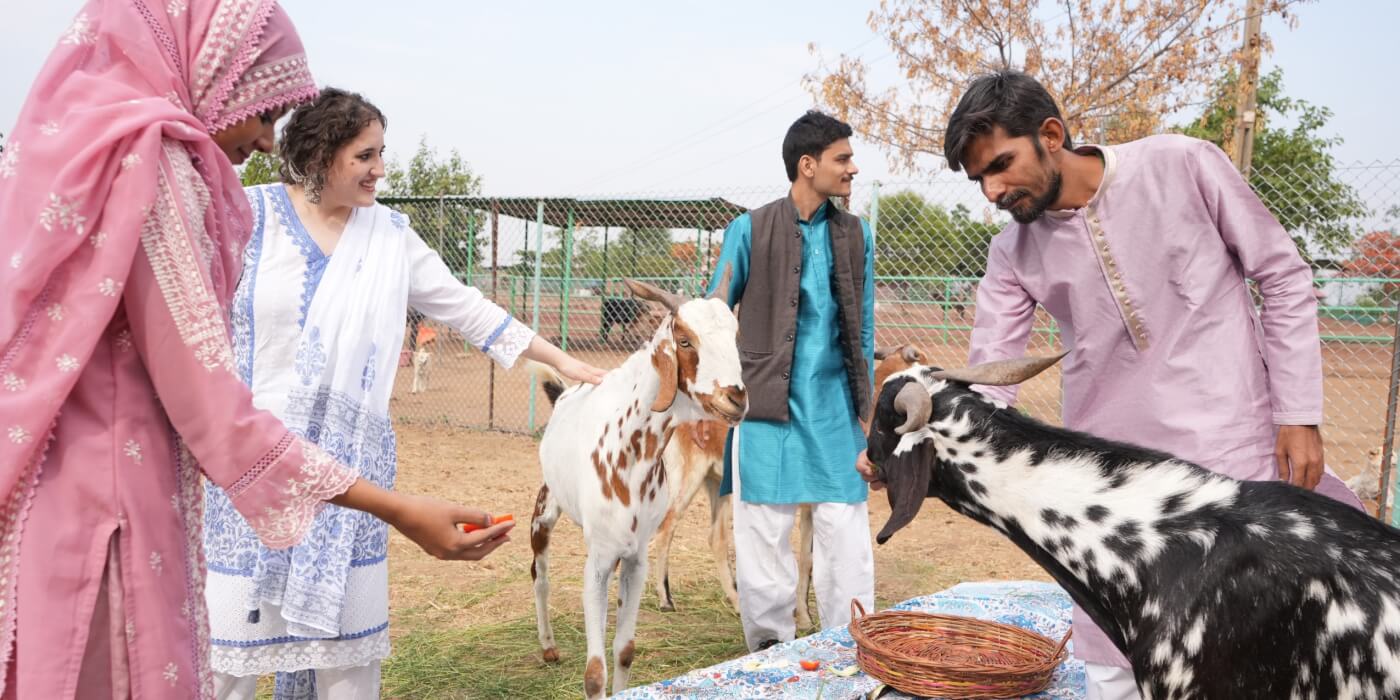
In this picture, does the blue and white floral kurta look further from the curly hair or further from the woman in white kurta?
the curly hair

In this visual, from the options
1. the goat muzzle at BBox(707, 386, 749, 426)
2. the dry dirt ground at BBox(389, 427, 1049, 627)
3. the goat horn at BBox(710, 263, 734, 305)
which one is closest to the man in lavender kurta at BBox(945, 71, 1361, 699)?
the goat muzzle at BBox(707, 386, 749, 426)

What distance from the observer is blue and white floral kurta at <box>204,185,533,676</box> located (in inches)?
112

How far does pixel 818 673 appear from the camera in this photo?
3865 mm

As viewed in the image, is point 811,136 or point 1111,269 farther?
point 811,136

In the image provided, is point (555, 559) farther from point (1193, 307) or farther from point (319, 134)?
point (1193, 307)

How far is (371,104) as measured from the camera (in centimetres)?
308

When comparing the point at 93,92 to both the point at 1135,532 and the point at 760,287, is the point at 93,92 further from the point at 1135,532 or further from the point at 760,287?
the point at 760,287

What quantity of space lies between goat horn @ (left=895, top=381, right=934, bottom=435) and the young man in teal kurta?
182cm

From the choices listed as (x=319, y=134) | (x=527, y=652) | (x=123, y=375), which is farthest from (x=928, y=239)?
(x=123, y=375)

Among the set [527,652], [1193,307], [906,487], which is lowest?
[527,652]

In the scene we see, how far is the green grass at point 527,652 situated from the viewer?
4.74 meters

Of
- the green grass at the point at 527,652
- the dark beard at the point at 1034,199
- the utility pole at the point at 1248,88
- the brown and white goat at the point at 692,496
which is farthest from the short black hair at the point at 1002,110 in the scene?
the utility pole at the point at 1248,88

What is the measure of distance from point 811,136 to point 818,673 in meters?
2.41

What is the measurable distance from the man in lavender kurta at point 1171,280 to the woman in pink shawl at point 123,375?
6.53ft
